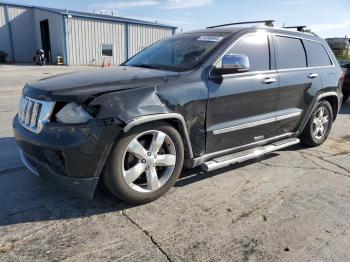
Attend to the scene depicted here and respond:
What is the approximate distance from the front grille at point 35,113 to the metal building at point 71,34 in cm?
2369

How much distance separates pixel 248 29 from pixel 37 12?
28.5m

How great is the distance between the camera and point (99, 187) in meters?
3.58

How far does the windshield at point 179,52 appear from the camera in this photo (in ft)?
12.6

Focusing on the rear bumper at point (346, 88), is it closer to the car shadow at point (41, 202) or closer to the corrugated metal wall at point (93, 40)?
the car shadow at point (41, 202)

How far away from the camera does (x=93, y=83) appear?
3.14 meters

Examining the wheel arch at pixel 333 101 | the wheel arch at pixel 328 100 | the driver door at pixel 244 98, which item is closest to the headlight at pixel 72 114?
the driver door at pixel 244 98

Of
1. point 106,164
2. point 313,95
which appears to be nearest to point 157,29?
point 313,95

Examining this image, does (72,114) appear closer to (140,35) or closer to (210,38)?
(210,38)

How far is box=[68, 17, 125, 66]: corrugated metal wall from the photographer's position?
2577cm

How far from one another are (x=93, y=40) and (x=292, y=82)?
80.6ft

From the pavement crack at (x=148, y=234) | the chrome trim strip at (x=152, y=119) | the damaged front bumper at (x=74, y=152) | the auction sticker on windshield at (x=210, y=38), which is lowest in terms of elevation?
the pavement crack at (x=148, y=234)

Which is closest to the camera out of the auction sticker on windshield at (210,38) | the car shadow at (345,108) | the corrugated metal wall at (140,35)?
the auction sticker on windshield at (210,38)

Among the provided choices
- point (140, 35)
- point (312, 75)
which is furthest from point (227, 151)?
point (140, 35)

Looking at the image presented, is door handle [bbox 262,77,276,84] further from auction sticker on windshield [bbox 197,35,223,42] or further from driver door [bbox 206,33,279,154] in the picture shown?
auction sticker on windshield [bbox 197,35,223,42]
